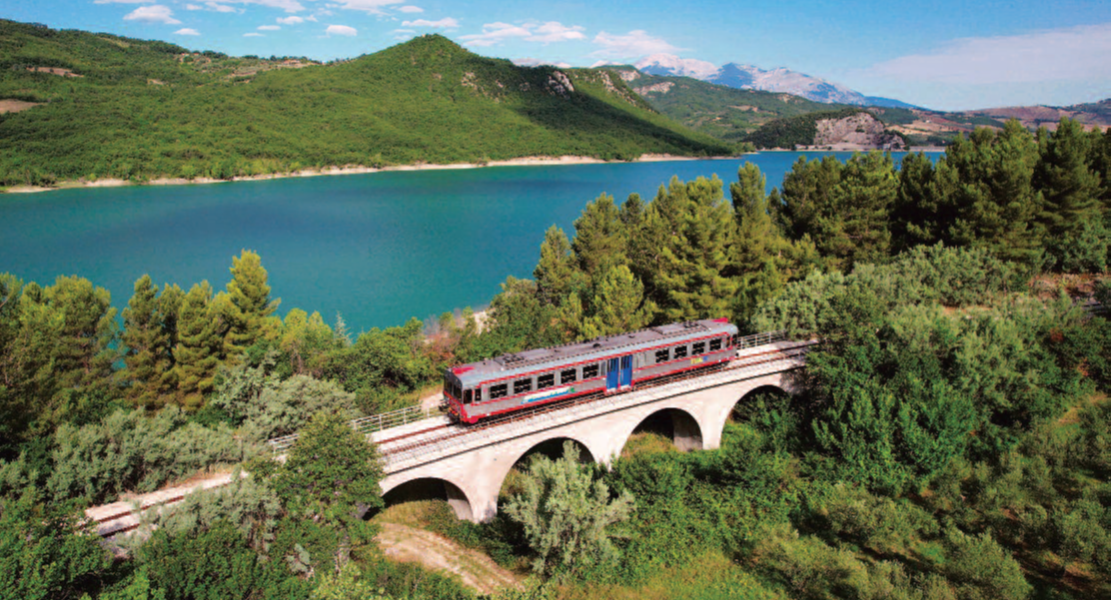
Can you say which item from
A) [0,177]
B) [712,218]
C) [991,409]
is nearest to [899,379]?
[991,409]

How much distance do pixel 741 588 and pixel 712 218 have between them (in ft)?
65.7

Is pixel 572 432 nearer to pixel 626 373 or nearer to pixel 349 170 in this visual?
pixel 626 373

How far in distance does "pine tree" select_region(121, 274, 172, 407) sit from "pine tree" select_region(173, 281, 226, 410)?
2.19ft

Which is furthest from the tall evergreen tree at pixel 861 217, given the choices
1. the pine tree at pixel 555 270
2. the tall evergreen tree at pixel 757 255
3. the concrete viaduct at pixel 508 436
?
the pine tree at pixel 555 270

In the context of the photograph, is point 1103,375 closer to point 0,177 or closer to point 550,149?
point 0,177

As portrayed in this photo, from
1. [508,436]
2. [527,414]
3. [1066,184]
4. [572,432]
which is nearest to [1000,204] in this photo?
[1066,184]

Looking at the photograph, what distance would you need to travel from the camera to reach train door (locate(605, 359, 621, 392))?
24016 millimetres

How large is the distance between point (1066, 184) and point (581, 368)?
3182 centimetres

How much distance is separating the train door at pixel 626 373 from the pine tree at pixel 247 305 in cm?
1869

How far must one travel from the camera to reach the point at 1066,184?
3375 centimetres

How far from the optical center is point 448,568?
63.3 feet

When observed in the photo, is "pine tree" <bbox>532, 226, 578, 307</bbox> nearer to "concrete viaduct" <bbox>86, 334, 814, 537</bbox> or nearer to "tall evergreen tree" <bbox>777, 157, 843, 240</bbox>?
"tall evergreen tree" <bbox>777, 157, 843, 240</bbox>

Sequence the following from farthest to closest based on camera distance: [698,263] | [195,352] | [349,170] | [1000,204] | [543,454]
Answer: [349,170], [1000,204], [698,263], [195,352], [543,454]

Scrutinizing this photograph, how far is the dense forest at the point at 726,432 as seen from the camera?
15.5 metres
